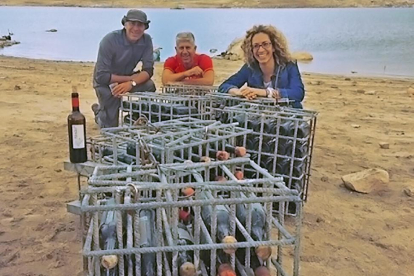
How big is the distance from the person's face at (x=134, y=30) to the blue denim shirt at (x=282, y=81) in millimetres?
1360

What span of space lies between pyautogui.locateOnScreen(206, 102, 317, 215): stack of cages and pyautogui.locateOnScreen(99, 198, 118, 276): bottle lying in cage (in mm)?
1807

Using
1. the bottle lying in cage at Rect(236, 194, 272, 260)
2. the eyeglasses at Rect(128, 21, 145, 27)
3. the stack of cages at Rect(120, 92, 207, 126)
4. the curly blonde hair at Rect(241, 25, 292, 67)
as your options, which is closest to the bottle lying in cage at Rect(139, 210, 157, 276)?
the bottle lying in cage at Rect(236, 194, 272, 260)

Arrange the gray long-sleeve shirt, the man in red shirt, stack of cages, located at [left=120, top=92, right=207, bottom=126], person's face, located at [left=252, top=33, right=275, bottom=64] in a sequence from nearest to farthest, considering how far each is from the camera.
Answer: stack of cages, located at [left=120, top=92, right=207, bottom=126] < person's face, located at [left=252, top=33, right=275, bottom=64] < the man in red shirt < the gray long-sleeve shirt

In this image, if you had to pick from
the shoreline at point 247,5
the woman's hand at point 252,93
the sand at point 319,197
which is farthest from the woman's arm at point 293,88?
the shoreline at point 247,5

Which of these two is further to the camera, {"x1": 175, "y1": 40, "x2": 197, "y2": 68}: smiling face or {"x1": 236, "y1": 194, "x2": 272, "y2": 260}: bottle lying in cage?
{"x1": 175, "y1": 40, "x2": 197, "y2": 68}: smiling face

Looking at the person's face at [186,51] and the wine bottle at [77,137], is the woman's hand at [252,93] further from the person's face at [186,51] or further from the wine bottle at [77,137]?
the wine bottle at [77,137]

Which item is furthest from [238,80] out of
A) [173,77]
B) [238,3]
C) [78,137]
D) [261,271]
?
[238,3]

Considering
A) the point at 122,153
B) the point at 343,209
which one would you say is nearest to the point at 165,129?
the point at 122,153

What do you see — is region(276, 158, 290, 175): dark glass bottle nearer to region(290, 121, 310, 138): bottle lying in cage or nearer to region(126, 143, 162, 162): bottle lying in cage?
region(290, 121, 310, 138): bottle lying in cage

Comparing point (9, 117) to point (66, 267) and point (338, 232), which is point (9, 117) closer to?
point (66, 267)

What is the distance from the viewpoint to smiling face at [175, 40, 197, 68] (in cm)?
539

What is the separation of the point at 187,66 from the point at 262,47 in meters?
1.15

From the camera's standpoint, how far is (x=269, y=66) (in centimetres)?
480

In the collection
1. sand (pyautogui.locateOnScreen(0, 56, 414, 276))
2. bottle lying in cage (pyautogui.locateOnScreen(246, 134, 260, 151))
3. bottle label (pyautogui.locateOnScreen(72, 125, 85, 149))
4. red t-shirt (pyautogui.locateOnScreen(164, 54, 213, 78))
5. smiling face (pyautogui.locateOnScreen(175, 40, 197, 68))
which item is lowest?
sand (pyautogui.locateOnScreen(0, 56, 414, 276))
